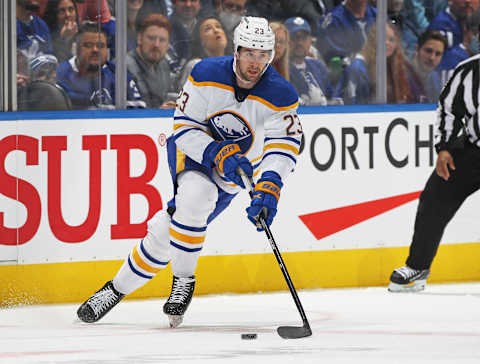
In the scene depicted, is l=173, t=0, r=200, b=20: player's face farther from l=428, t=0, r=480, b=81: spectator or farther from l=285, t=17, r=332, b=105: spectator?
l=428, t=0, r=480, b=81: spectator

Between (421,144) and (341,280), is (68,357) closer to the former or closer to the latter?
(341,280)

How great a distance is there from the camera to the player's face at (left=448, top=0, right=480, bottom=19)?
5.95 metres

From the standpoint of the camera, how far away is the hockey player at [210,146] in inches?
173

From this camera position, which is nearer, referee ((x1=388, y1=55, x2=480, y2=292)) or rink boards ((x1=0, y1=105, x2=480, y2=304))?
rink boards ((x1=0, y1=105, x2=480, y2=304))

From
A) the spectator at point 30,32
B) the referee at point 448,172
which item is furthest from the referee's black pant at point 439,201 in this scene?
the spectator at point 30,32

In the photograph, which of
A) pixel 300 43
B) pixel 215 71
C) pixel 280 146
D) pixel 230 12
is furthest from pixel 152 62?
pixel 280 146

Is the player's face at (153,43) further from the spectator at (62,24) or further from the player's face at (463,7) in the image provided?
the player's face at (463,7)

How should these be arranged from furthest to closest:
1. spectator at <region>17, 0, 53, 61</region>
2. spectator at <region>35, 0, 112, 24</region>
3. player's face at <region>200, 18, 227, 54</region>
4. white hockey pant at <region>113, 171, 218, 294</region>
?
1. player's face at <region>200, 18, 227, 54</region>
2. spectator at <region>35, 0, 112, 24</region>
3. spectator at <region>17, 0, 53, 61</region>
4. white hockey pant at <region>113, 171, 218, 294</region>

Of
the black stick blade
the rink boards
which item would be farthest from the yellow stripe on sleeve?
the rink boards

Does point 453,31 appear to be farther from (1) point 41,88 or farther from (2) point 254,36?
(1) point 41,88

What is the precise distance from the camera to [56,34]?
5137 mm

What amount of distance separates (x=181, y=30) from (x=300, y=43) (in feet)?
1.94

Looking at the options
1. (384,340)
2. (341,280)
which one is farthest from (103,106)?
(384,340)

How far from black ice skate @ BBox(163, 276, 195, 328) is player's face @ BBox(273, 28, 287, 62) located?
1486 millimetres
